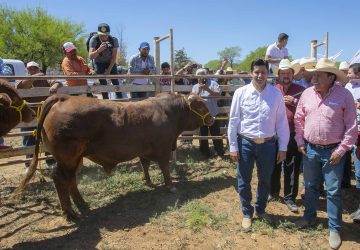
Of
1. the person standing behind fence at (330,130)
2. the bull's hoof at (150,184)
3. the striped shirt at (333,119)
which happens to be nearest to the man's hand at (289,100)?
the person standing behind fence at (330,130)

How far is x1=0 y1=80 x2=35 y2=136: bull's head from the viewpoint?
407 centimetres

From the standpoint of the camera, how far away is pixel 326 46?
26.7ft

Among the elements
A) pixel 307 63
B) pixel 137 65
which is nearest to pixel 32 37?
pixel 137 65

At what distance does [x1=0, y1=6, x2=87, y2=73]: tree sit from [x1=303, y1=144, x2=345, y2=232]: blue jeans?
28.7m

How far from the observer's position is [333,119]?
3807 mm

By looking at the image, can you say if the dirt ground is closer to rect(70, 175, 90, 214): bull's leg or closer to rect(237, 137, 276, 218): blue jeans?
rect(70, 175, 90, 214): bull's leg

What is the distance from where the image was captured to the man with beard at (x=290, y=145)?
4.59 meters

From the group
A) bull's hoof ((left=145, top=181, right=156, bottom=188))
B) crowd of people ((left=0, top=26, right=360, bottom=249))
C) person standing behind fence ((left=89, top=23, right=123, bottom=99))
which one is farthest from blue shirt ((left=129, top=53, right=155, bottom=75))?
crowd of people ((left=0, top=26, right=360, bottom=249))

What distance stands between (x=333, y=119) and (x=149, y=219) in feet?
8.39

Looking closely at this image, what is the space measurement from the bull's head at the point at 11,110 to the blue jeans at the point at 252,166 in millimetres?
2620

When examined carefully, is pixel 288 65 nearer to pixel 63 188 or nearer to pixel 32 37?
pixel 63 188

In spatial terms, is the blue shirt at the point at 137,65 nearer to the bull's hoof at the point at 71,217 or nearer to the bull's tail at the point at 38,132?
the bull's tail at the point at 38,132

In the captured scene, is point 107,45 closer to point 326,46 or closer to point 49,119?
point 49,119

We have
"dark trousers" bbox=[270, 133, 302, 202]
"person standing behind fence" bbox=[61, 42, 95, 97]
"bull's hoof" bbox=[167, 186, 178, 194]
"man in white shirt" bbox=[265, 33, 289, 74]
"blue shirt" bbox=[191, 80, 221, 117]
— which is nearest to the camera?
"dark trousers" bbox=[270, 133, 302, 202]
